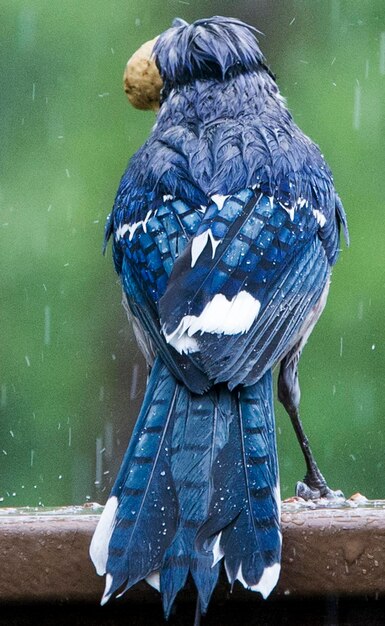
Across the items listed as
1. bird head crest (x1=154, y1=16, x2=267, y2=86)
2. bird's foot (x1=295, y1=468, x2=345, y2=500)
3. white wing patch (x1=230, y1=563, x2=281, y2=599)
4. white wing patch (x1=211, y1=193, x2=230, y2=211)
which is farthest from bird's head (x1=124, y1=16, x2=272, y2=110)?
white wing patch (x1=230, y1=563, x2=281, y2=599)

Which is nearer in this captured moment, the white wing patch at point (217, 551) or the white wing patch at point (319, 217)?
the white wing patch at point (217, 551)

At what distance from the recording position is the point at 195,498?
8.83ft

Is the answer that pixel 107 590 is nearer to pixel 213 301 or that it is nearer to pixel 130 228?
pixel 213 301

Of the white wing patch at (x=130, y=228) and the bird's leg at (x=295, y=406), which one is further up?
the white wing patch at (x=130, y=228)

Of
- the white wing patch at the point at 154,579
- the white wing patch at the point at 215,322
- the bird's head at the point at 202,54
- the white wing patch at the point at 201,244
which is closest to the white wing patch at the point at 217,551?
the white wing patch at the point at 154,579

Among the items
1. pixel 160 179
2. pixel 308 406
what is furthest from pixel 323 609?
pixel 308 406

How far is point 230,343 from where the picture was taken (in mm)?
3043

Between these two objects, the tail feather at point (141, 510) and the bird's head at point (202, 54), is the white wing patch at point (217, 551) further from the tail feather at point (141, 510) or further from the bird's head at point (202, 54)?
the bird's head at point (202, 54)

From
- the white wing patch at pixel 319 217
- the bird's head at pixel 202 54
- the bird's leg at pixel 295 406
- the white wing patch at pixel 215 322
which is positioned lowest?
the bird's leg at pixel 295 406

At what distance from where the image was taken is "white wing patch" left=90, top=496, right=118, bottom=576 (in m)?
2.60

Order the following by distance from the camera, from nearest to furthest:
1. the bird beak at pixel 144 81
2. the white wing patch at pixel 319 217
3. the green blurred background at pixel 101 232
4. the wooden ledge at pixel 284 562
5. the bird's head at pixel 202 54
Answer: the wooden ledge at pixel 284 562, the white wing patch at pixel 319 217, the bird's head at pixel 202 54, the bird beak at pixel 144 81, the green blurred background at pixel 101 232

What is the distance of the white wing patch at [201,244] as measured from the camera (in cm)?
323

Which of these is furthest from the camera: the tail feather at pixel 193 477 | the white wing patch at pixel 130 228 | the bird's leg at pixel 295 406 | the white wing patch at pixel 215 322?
the bird's leg at pixel 295 406

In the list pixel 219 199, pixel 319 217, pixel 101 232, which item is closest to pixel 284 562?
pixel 219 199
